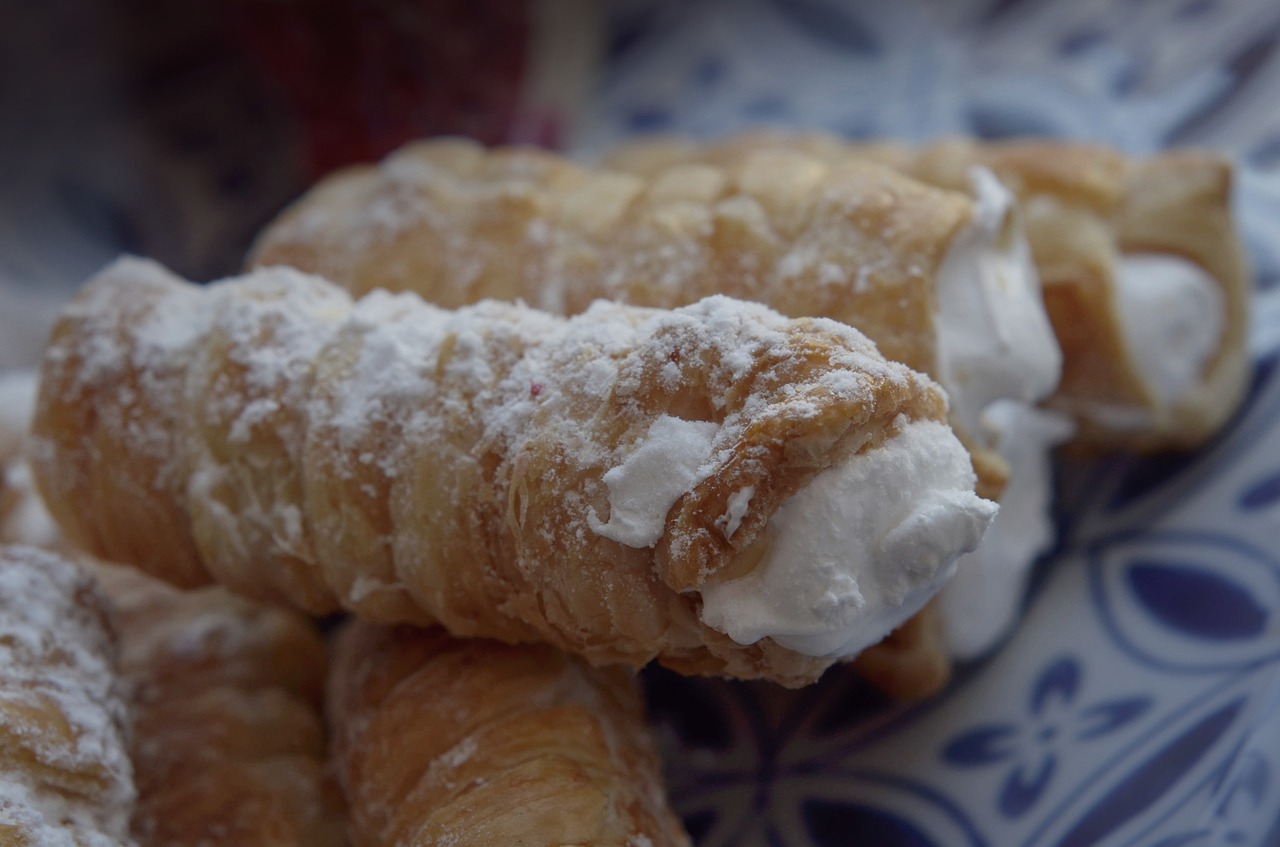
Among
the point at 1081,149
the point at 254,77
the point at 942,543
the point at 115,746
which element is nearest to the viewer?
the point at 942,543

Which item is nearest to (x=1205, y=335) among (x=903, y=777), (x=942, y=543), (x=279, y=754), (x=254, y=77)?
(x=903, y=777)

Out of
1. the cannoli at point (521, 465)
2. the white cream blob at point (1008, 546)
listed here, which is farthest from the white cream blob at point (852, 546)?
the white cream blob at point (1008, 546)

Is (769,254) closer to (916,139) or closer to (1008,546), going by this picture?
(1008,546)

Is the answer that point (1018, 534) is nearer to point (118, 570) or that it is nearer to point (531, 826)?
point (531, 826)

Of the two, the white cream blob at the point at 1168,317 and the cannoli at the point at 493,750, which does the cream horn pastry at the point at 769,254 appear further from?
the cannoli at the point at 493,750

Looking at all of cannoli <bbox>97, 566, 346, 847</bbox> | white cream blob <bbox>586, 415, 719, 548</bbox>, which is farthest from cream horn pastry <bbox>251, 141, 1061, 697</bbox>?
cannoli <bbox>97, 566, 346, 847</bbox>

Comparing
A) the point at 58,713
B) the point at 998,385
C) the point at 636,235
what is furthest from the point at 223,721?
the point at 998,385

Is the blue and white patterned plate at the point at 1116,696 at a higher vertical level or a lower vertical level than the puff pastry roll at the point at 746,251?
lower
